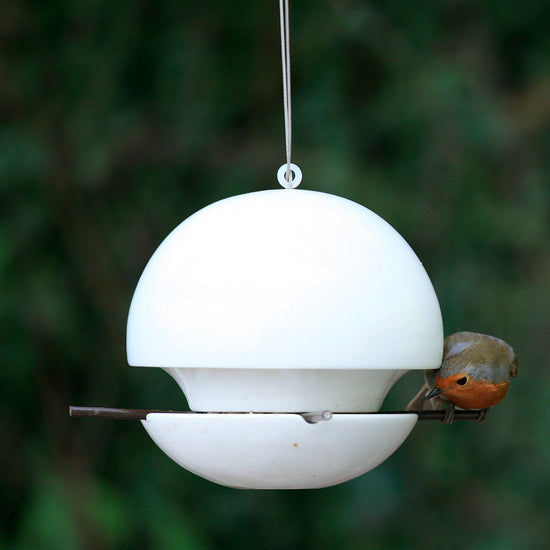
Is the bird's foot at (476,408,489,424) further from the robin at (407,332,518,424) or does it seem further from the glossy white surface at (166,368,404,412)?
the glossy white surface at (166,368,404,412)

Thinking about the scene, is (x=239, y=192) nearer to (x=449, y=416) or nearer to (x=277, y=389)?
(x=449, y=416)

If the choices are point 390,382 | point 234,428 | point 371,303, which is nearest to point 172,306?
point 234,428

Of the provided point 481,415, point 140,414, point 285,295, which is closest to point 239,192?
point 481,415

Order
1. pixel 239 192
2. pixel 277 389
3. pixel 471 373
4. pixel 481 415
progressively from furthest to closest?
pixel 239 192
pixel 481 415
pixel 471 373
pixel 277 389

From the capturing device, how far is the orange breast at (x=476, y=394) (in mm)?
1979

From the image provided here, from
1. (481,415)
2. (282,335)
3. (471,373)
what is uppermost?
(282,335)

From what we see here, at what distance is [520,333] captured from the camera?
3.79 meters

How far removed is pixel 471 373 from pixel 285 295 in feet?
1.81

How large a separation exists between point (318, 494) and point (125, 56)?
1.74 metres

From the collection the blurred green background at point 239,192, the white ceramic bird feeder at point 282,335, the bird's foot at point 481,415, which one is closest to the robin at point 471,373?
the bird's foot at point 481,415

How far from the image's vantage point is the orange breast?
6.49 ft

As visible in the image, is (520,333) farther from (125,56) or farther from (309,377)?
(309,377)

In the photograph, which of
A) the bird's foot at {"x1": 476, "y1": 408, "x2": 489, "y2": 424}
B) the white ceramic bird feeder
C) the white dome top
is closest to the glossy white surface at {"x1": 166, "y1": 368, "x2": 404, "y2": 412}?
the white ceramic bird feeder

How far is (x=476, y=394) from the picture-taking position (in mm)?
1992
